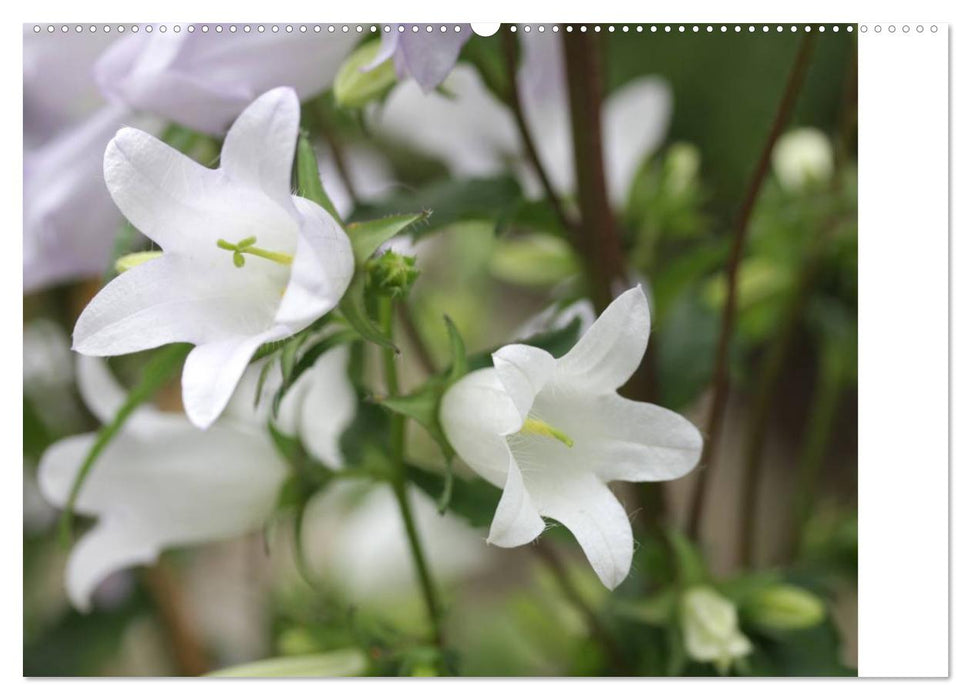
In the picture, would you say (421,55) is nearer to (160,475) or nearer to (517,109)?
(517,109)

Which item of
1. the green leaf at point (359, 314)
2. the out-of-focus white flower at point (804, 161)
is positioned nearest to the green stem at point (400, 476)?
the green leaf at point (359, 314)

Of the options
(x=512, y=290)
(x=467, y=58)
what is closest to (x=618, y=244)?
(x=467, y=58)

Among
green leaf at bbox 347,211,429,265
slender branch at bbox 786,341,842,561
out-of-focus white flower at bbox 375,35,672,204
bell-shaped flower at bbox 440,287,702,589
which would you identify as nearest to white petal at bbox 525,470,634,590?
bell-shaped flower at bbox 440,287,702,589

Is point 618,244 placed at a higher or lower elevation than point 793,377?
higher

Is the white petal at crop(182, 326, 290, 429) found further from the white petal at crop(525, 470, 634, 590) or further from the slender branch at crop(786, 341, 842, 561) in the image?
the slender branch at crop(786, 341, 842, 561)

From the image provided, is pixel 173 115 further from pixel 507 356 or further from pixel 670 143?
pixel 670 143

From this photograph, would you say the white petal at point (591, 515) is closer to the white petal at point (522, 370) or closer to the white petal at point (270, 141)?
the white petal at point (522, 370)

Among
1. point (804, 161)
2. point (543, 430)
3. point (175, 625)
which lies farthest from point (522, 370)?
point (175, 625)
